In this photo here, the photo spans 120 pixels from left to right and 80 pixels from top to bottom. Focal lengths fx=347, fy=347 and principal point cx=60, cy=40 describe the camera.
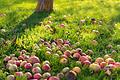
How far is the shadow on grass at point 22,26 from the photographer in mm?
7177

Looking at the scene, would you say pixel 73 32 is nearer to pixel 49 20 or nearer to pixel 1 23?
pixel 49 20

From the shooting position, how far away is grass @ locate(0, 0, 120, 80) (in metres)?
7.28

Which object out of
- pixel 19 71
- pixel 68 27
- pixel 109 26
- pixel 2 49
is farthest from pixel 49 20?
pixel 19 71

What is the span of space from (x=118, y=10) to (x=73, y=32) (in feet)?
11.4

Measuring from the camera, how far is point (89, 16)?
10266 millimetres

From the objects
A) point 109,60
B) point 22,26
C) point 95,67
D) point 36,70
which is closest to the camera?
point 36,70

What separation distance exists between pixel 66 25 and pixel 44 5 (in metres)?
1.72

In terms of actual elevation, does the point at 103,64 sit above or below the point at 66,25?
above

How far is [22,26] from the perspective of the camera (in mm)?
8766

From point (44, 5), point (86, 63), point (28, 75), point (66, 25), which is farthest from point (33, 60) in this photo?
point (44, 5)

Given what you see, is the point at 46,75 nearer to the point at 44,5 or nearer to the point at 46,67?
the point at 46,67

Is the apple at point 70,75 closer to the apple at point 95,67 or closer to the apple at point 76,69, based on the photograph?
the apple at point 76,69

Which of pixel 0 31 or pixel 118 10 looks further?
pixel 118 10

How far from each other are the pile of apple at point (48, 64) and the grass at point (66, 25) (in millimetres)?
171
